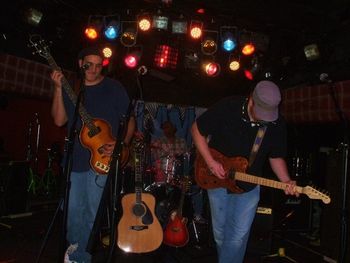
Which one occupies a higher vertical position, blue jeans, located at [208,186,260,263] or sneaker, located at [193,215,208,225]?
blue jeans, located at [208,186,260,263]

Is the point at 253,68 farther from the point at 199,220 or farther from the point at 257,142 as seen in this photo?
the point at 257,142

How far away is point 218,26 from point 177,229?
17.2 ft

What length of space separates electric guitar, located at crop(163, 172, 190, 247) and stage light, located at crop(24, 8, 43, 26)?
4.77 meters

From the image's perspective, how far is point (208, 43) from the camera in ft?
30.0

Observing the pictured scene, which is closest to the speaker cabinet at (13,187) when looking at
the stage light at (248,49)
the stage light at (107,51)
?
the stage light at (107,51)

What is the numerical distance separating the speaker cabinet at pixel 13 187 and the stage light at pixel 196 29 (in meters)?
4.88

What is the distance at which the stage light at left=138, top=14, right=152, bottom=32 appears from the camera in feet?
28.6

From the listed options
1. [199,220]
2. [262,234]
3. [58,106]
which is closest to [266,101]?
[58,106]

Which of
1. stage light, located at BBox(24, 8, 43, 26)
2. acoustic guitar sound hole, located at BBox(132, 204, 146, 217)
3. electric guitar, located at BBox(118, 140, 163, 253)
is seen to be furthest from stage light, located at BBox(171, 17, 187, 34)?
acoustic guitar sound hole, located at BBox(132, 204, 146, 217)

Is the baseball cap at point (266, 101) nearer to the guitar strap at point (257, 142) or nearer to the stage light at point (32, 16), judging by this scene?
the guitar strap at point (257, 142)

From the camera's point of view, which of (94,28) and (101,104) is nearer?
(101,104)

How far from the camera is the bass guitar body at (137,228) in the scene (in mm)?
5664

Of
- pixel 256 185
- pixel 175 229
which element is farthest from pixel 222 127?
pixel 175 229

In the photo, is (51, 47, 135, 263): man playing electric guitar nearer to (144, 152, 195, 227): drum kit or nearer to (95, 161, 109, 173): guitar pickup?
(95, 161, 109, 173): guitar pickup
